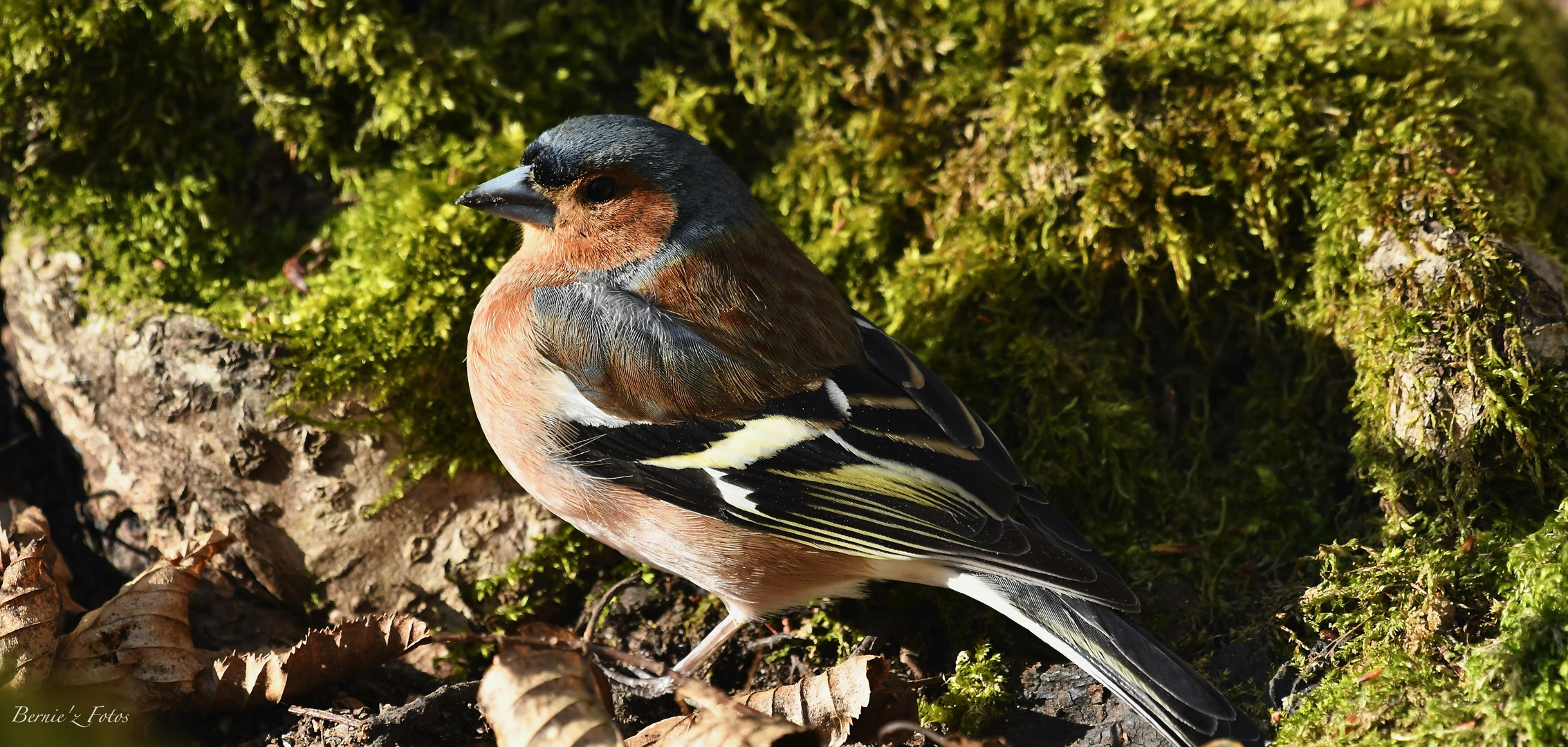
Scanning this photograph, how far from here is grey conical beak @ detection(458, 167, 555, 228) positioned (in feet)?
11.8

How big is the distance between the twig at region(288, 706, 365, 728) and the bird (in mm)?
855

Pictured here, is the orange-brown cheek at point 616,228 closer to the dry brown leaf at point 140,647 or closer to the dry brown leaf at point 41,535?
the dry brown leaf at point 140,647

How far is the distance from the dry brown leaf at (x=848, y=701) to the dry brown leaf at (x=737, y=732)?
8.9 inches

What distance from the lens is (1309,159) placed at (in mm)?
3889

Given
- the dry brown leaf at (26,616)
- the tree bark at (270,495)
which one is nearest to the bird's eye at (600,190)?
the tree bark at (270,495)

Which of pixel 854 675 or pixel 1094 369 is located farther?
pixel 1094 369

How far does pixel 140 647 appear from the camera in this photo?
10.7 ft

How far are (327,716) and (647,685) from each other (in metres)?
0.98

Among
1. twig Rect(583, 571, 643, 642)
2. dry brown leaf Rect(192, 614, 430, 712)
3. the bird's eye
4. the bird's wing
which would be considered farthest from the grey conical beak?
dry brown leaf Rect(192, 614, 430, 712)

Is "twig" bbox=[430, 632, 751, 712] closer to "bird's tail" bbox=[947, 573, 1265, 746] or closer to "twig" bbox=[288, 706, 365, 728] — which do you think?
"twig" bbox=[288, 706, 365, 728]

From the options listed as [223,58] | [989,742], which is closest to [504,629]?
[989,742]

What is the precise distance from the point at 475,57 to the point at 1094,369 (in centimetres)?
282

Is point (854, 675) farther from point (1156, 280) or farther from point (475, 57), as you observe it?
point (475, 57)

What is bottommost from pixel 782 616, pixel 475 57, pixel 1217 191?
pixel 782 616
